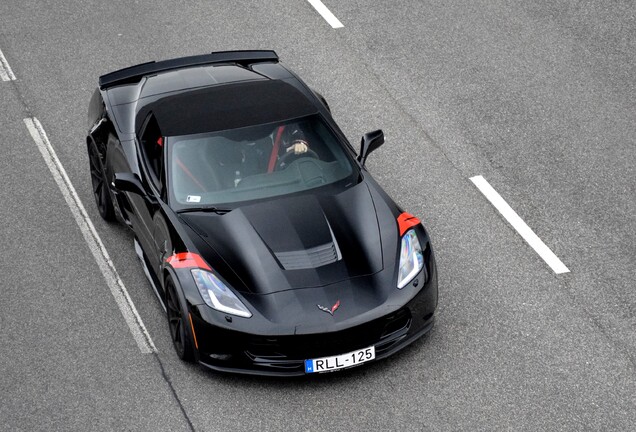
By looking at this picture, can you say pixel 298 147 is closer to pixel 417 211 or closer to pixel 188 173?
pixel 188 173

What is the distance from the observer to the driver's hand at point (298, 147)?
904 centimetres

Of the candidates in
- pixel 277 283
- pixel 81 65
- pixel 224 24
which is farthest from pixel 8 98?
pixel 277 283

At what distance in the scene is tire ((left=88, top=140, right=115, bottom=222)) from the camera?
10.1m

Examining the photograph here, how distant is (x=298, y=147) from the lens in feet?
29.7

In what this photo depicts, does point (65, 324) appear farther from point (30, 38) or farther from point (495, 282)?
point (30, 38)

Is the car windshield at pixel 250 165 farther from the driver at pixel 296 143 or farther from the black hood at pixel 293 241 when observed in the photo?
the black hood at pixel 293 241

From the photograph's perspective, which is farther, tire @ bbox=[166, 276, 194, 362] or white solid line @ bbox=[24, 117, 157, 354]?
white solid line @ bbox=[24, 117, 157, 354]

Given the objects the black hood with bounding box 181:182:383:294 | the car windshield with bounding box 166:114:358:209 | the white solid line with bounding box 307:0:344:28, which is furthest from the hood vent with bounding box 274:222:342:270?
the white solid line with bounding box 307:0:344:28

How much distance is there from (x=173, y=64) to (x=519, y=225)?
3.57 meters

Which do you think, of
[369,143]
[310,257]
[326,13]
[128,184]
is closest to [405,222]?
[310,257]

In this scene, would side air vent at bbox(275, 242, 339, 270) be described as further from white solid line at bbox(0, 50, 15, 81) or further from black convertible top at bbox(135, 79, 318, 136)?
white solid line at bbox(0, 50, 15, 81)

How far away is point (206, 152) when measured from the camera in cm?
890

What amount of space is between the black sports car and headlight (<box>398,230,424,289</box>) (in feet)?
0.04

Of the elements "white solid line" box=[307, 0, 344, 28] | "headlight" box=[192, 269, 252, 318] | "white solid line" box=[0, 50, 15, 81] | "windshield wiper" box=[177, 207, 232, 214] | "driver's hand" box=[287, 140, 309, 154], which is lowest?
"white solid line" box=[307, 0, 344, 28]
